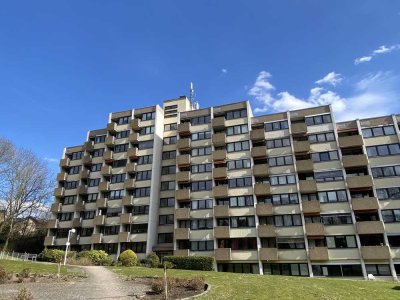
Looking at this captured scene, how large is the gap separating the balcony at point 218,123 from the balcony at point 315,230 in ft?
70.7

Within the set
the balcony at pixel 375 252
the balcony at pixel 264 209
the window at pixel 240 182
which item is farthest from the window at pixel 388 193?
the window at pixel 240 182

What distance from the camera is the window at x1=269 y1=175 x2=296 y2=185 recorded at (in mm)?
48406

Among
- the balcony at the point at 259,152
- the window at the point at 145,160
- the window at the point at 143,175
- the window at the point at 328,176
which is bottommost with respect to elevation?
the window at the point at 328,176

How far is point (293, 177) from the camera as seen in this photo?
48.5 m

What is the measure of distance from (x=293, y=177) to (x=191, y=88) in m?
32.9

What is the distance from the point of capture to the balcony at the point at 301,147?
49.1m

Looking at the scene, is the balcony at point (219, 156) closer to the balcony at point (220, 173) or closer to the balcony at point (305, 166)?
the balcony at point (220, 173)

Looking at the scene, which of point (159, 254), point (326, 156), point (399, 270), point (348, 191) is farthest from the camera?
point (159, 254)

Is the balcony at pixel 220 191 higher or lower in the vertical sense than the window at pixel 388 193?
higher

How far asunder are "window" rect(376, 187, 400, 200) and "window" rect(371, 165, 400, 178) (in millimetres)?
2003

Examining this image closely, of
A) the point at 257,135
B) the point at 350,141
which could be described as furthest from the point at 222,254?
the point at 350,141

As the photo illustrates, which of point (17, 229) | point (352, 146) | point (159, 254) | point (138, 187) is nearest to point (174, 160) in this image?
point (138, 187)

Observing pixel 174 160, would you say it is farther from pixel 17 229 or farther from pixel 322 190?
pixel 17 229

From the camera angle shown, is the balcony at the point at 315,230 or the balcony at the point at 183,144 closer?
the balcony at the point at 315,230
